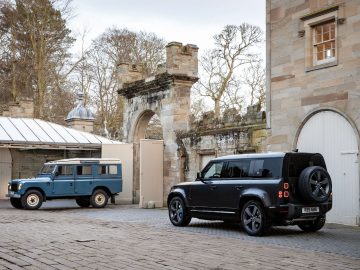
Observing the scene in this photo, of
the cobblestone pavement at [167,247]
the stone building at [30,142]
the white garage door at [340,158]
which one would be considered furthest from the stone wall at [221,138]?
the stone building at [30,142]

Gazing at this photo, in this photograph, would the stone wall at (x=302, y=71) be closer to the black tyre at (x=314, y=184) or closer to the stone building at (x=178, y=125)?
the stone building at (x=178, y=125)

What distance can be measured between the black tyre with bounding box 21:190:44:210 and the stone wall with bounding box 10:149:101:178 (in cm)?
876

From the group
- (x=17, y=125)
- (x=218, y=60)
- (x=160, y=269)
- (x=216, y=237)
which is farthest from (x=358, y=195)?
(x=218, y=60)

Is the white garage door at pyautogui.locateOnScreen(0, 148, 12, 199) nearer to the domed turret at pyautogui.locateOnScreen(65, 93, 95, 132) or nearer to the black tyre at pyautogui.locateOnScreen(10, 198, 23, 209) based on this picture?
the domed turret at pyautogui.locateOnScreen(65, 93, 95, 132)

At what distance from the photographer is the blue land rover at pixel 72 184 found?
813 inches

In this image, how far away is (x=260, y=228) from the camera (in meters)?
11.7

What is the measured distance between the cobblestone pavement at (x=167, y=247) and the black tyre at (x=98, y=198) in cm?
745

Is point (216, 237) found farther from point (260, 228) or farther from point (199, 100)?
point (199, 100)

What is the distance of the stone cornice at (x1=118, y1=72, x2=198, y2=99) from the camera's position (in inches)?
875

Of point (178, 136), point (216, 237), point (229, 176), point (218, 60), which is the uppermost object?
point (218, 60)

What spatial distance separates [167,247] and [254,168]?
10.9 feet

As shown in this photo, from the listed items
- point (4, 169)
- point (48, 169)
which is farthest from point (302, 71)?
point (4, 169)

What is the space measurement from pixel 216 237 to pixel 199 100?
26829mm

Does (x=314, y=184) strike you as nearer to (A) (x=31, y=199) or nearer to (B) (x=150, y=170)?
(B) (x=150, y=170)
